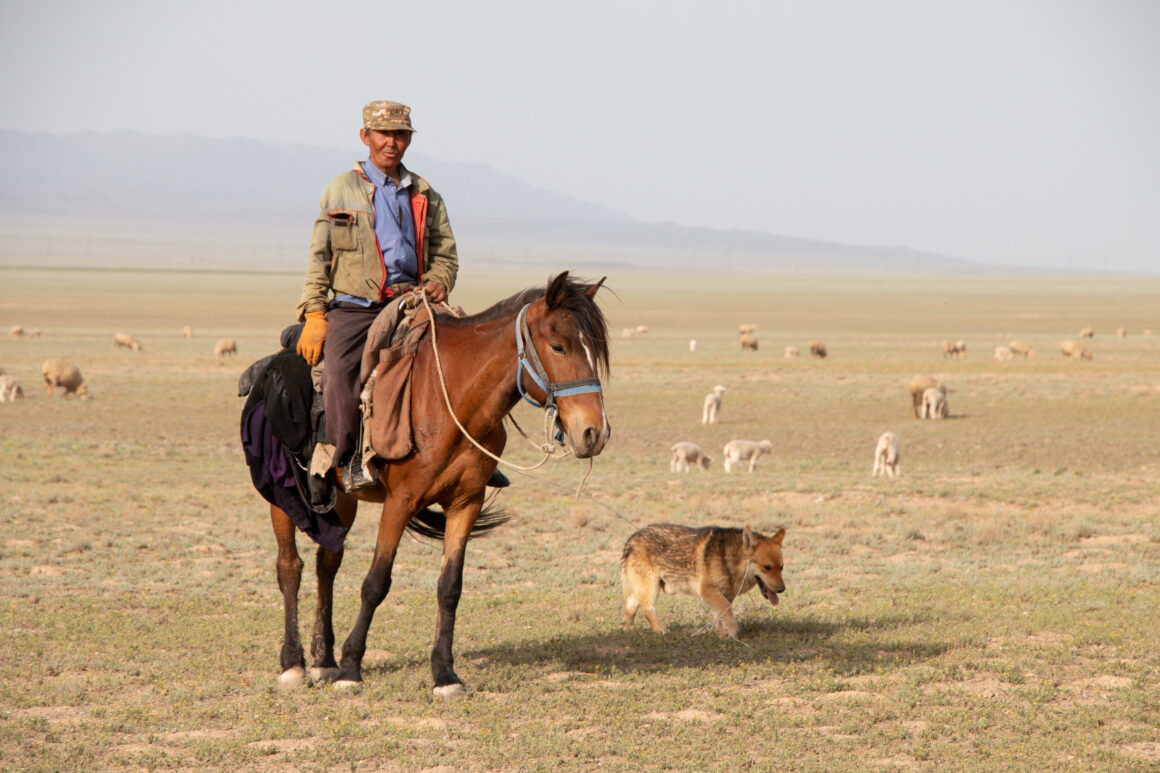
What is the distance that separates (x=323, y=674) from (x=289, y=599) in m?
0.54

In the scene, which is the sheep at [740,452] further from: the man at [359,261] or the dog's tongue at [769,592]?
the man at [359,261]

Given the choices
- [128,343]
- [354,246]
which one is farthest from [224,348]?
[354,246]

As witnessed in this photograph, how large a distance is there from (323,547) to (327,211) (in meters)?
2.38

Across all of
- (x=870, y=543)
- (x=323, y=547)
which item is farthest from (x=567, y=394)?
(x=870, y=543)

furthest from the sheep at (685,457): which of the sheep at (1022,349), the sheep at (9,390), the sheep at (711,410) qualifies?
the sheep at (1022,349)

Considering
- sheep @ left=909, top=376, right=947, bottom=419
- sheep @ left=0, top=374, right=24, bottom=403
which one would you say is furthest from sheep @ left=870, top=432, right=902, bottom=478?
sheep @ left=0, top=374, right=24, bottom=403

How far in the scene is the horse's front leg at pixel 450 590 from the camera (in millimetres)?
7312

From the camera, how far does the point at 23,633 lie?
29.2ft

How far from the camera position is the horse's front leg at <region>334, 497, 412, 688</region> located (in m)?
7.22

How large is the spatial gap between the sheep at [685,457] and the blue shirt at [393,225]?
1188cm

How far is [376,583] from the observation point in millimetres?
7293

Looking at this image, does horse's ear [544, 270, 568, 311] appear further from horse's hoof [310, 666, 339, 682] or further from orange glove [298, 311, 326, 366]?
horse's hoof [310, 666, 339, 682]

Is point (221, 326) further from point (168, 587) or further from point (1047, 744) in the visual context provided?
point (1047, 744)

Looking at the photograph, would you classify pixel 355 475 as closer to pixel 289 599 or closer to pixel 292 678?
pixel 289 599
